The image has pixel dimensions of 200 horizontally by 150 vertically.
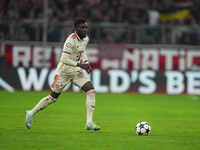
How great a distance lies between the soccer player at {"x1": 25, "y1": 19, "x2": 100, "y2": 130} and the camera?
1102cm

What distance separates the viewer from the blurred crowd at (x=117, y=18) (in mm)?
21141

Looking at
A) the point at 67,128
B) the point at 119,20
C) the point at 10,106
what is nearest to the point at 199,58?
the point at 119,20

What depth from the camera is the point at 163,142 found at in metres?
9.52

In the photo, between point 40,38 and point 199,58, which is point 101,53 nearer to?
point 40,38

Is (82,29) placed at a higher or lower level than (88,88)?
higher

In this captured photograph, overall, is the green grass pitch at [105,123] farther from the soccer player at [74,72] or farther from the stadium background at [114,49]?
the soccer player at [74,72]

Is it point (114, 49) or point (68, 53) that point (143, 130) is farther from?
point (114, 49)

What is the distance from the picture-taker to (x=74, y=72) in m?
11.3

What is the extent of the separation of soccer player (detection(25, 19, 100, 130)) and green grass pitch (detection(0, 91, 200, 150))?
43cm

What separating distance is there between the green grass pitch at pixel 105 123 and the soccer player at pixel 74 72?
1.41 ft

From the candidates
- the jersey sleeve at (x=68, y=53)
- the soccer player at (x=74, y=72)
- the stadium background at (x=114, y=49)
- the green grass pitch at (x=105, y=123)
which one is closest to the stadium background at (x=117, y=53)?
the stadium background at (x=114, y=49)

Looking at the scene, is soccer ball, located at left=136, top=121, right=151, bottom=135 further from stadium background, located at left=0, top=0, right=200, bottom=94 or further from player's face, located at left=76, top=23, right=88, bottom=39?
stadium background, located at left=0, top=0, right=200, bottom=94

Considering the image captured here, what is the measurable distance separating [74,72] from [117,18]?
11.6 metres

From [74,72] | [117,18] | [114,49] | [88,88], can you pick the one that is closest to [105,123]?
[88,88]
